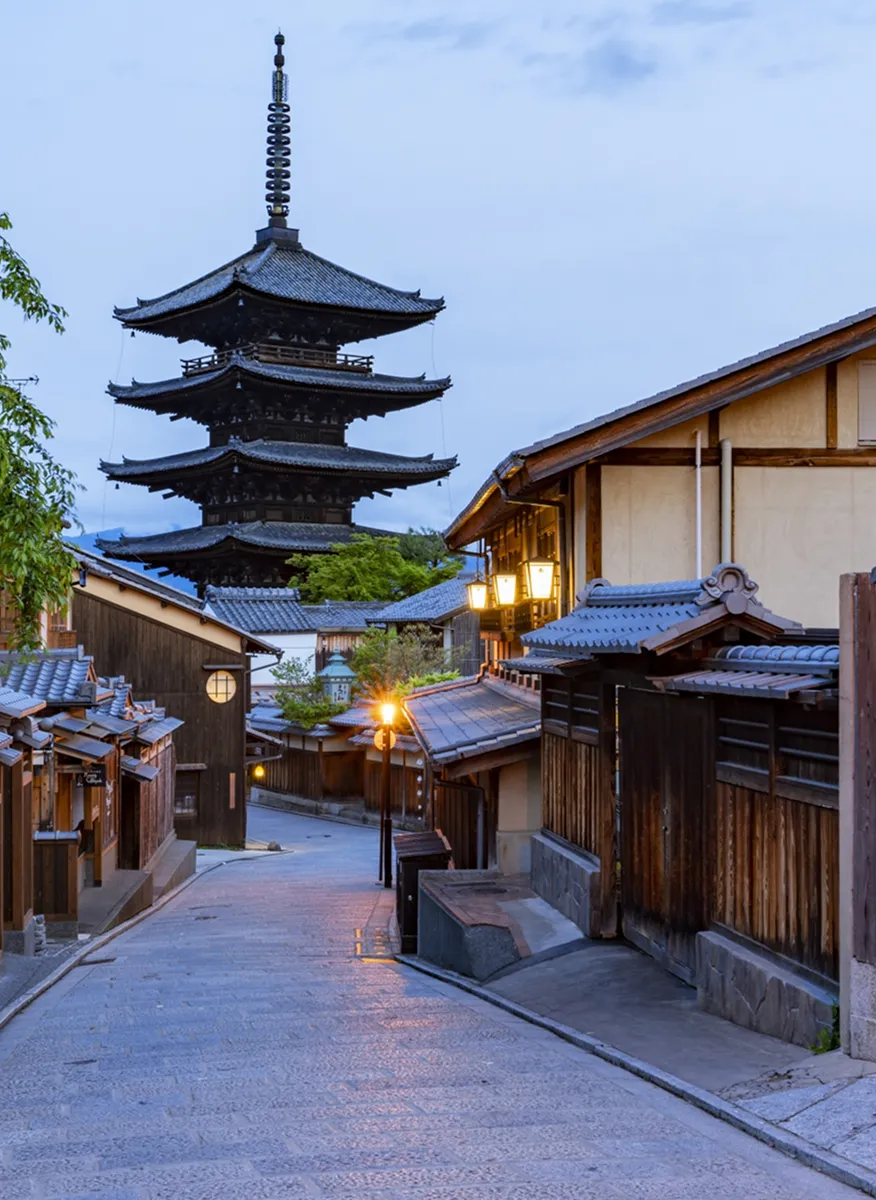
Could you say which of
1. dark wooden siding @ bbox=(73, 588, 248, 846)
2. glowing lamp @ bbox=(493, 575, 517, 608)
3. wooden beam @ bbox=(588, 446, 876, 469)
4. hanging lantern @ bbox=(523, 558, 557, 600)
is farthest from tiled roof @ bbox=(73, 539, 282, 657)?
wooden beam @ bbox=(588, 446, 876, 469)

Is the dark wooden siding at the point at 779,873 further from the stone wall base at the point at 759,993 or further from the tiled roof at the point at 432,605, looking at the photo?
the tiled roof at the point at 432,605

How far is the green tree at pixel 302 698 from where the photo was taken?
142 ft

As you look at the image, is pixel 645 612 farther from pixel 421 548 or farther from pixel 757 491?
pixel 421 548

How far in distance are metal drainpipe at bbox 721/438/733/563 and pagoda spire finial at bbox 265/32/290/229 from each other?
47.5 meters

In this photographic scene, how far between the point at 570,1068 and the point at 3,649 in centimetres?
1671

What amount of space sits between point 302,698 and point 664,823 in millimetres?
34300

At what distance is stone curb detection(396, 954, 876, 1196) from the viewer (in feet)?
19.1

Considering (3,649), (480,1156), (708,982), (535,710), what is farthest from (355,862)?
(480,1156)

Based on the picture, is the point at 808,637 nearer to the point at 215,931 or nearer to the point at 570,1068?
the point at 570,1068

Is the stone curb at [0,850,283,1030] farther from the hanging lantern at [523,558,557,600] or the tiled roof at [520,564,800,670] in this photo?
the hanging lantern at [523,558,557,600]

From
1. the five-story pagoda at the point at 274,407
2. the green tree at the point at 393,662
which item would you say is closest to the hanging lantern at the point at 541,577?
the green tree at the point at 393,662

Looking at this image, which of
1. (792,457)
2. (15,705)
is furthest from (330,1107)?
(792,457)

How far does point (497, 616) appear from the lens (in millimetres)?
21688

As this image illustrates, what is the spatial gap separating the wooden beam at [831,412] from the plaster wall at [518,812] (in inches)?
201
